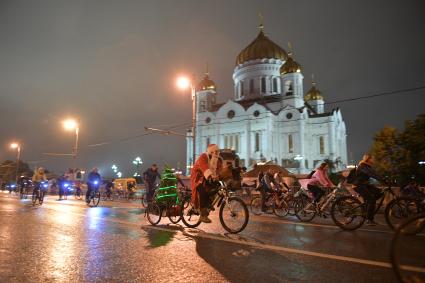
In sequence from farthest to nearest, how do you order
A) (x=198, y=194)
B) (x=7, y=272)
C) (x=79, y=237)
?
(x=198, y=194) < (x=79, y=237) < (x=7, y=272)

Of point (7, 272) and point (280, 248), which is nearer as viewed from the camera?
point (7, 272)

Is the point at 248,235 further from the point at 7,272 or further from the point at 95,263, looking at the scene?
the point at 7,272

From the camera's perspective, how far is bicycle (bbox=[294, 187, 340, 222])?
9274 millimetres

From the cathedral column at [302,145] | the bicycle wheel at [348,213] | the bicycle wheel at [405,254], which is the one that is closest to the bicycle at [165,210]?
the bicycle wheel at [348,213]

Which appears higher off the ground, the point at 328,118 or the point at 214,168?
the point at 328,118

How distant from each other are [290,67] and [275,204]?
56.3m

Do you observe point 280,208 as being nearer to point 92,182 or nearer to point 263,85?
point 92,182

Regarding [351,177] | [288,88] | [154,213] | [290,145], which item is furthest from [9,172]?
[351,177]

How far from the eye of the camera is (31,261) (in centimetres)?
468

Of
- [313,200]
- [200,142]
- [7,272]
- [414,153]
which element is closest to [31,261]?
[7,272]

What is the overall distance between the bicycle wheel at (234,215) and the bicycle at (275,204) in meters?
4.75

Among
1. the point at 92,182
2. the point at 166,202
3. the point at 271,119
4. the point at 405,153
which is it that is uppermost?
the point at 271,119

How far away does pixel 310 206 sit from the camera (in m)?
9.99

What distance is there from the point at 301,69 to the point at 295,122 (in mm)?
11148
